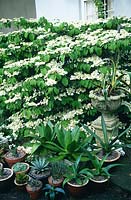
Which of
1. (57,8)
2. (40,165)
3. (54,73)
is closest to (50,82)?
(54,73)

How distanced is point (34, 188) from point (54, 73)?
1367 mm

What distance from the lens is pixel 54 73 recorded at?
3490 mm

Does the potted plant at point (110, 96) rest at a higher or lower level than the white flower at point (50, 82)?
lower

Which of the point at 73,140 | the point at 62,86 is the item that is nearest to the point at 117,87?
the point at 62,86

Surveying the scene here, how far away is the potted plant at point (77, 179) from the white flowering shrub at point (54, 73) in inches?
34.7

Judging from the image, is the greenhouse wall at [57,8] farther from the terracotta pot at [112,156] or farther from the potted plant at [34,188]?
the potted plant at [34,188]

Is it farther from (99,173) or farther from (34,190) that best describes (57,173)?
(99,173)

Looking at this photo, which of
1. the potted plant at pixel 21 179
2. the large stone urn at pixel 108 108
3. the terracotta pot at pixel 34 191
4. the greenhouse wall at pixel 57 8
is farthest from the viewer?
the greenhouse wall at pixel 57 8

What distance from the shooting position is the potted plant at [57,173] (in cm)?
285

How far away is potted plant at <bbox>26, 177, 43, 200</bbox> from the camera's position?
281 cm

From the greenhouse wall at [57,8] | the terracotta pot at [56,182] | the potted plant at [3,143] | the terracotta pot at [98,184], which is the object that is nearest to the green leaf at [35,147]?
the terracotta pot at [56,182]

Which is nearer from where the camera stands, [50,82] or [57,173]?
[57,173]

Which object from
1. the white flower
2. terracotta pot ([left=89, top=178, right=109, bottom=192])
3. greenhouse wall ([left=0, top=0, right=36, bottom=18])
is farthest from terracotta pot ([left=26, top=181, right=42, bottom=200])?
greenhouse wall ([left=0, top=0, right=36, bottom=18])

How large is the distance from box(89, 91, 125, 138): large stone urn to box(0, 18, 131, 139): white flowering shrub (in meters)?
0.29
